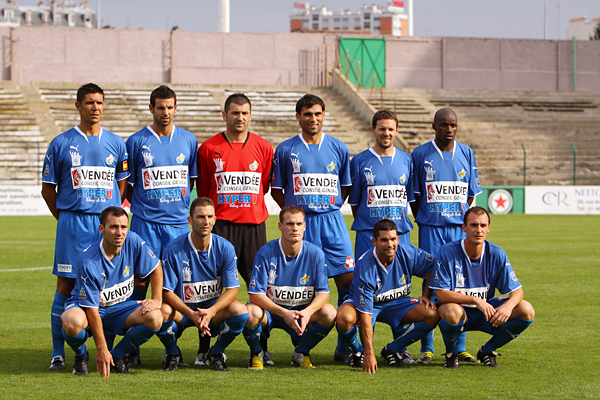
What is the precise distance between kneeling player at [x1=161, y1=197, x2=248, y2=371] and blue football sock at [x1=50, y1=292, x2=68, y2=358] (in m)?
0.78

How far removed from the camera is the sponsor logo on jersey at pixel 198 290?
5.31 meters

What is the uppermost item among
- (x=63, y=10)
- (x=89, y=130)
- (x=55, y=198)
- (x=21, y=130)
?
(x=63, y=10)

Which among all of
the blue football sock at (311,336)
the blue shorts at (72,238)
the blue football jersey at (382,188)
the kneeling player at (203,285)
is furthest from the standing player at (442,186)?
the blue shorts at (72,238)

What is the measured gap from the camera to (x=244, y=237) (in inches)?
229

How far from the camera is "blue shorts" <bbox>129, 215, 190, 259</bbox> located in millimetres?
5668

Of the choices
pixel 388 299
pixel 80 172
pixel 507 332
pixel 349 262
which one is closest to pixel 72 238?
pixel 80 172

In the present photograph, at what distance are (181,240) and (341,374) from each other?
1.53m

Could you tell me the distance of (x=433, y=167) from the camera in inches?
235

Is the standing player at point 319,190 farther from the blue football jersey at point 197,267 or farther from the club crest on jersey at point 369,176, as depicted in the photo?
the blue football jersey at point 197,267

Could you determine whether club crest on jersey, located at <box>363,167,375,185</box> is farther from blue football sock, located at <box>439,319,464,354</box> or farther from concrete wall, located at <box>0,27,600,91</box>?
concrete wall, located at <box>0,27,600,91</box>

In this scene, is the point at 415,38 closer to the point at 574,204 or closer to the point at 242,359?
the point at 574,204

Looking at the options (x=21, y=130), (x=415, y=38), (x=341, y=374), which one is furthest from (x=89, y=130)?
(x=415, y=38)

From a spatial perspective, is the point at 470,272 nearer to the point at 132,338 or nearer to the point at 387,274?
the point at 387,274

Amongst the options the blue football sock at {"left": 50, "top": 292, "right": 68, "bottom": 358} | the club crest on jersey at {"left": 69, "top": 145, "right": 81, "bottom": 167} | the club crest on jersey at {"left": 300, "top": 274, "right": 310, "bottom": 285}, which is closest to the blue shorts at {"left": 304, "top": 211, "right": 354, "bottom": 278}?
the club crest on jersey at {"left": 300, "top": 274, "right": 310, "bottom": 285}
